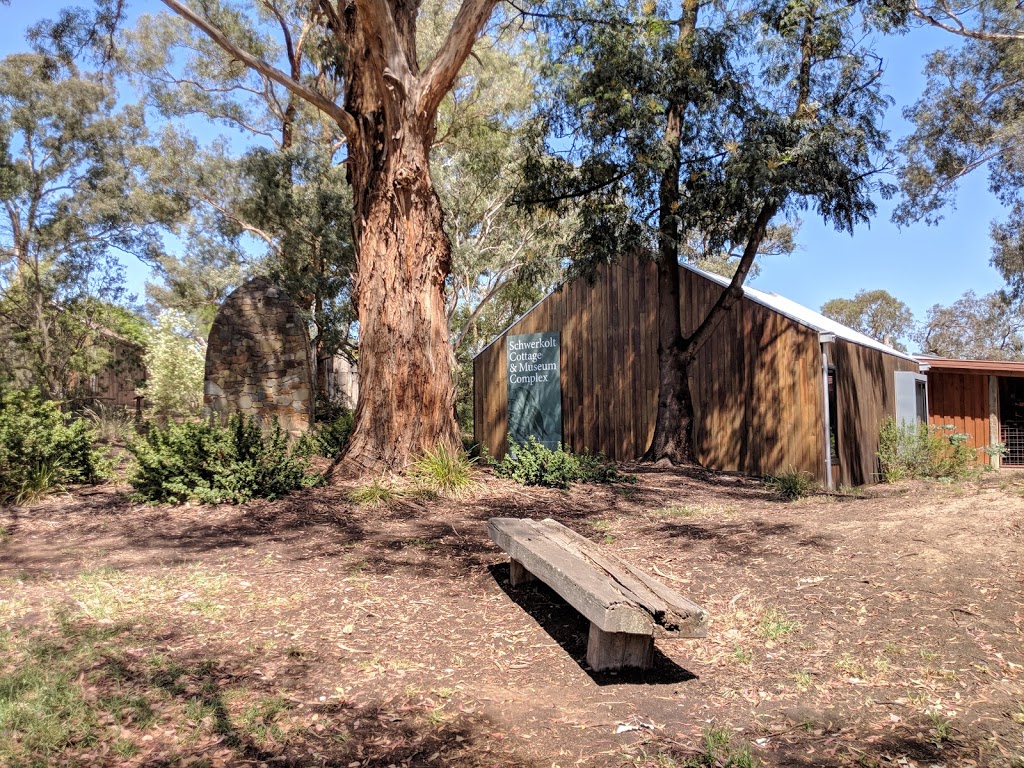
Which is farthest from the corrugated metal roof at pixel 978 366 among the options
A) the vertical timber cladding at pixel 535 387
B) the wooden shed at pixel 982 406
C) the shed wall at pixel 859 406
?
the vertical timber cladding at pixel 535 387

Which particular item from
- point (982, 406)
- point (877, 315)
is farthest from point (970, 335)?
point (982, 406)

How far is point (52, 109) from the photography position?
21.1m

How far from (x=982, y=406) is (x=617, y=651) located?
2028cm

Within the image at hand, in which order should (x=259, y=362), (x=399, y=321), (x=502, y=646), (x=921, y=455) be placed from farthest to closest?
1. (x=921, y=455)
2. (x=259, y=362)
3. (x=399, y=321)
4. (x=502, y=646)

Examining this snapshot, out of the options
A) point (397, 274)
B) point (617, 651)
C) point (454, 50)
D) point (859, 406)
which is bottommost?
point (617, 651)

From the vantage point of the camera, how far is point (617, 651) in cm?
396

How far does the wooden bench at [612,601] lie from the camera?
359cm

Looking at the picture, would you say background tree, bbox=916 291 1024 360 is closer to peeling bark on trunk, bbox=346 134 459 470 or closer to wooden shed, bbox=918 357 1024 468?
wooden shed, bbox=918 357 1024 468

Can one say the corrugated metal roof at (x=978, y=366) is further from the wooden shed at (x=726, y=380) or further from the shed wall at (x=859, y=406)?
the shed wall at (x=859, y=406)

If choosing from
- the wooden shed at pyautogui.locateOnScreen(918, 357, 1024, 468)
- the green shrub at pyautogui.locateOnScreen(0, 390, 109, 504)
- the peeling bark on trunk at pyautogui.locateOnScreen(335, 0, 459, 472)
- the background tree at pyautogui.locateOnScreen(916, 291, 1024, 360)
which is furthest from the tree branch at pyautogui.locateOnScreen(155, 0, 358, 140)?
the background tree at pyautogui.locateOnScreen(916, 291, 1024, 360)

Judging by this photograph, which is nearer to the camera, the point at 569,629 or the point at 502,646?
the point at 502,646

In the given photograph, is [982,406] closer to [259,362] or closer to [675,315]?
[675,315]

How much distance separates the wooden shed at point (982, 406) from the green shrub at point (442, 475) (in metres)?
16.1

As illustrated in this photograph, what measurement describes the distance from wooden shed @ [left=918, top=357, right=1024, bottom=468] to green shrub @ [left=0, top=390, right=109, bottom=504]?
1968 centimetres
